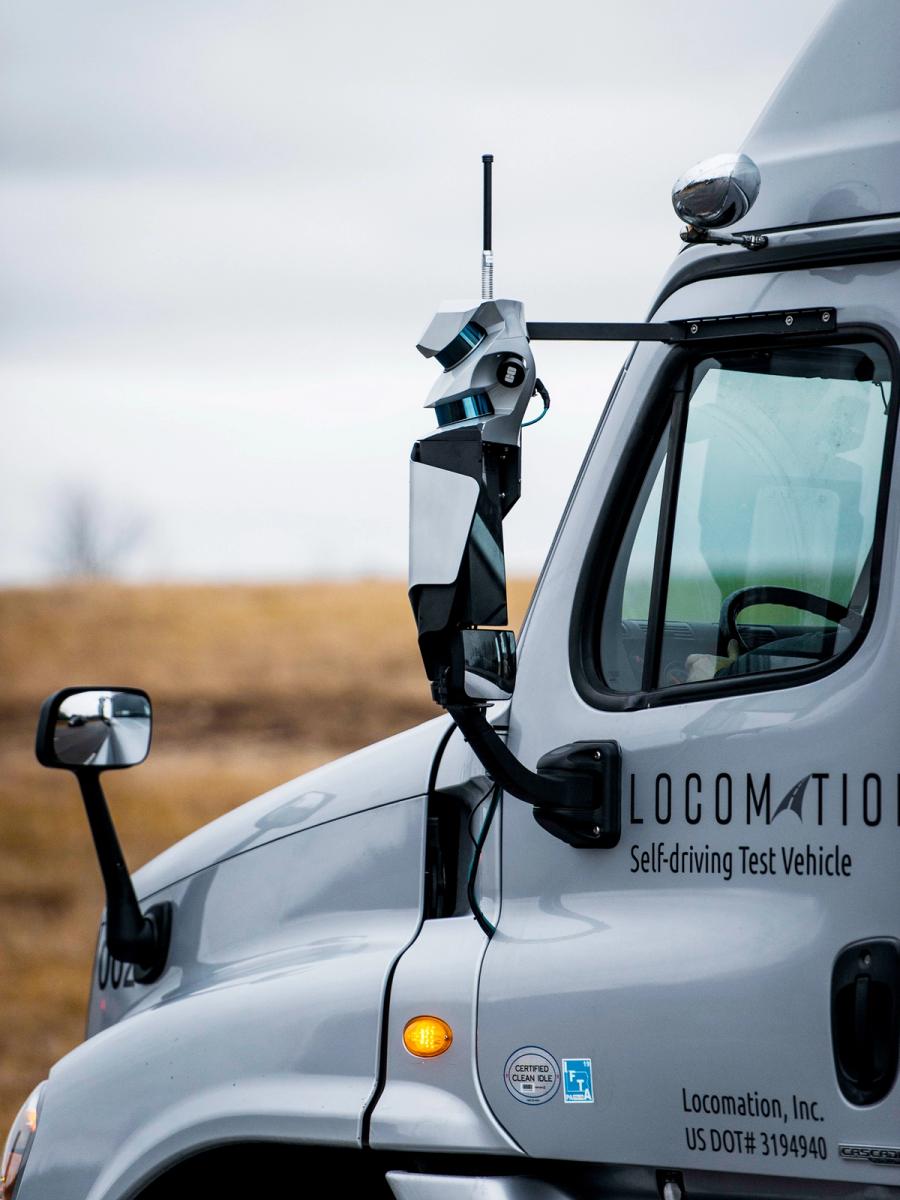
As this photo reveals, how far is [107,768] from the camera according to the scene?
3.50 meters

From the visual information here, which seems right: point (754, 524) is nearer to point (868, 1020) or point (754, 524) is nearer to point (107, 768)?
point (868, 1020)

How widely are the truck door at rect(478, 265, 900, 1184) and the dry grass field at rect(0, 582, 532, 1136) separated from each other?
12779mm

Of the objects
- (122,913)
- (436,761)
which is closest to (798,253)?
(436,761)

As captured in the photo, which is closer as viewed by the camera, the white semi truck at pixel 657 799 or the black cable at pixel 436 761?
the white semi truck at pixel 657 799

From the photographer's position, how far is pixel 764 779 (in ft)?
8.22

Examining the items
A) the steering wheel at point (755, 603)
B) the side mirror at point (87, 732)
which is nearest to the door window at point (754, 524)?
the steering wheel at point (755, 603)

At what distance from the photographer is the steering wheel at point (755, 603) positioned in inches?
102

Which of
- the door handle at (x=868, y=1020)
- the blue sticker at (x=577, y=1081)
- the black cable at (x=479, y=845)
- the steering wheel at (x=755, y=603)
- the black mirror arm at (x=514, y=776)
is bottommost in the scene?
the blue sticker at (x=577, y=1081)

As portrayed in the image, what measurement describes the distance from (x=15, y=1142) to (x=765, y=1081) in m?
1.70

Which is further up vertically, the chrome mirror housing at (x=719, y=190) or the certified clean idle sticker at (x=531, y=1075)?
the chrome mirror housing at (x=719, y=190)

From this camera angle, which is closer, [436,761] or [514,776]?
[514,776]

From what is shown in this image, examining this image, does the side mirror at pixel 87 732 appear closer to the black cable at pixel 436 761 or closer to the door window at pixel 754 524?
the black cable at pixel 436 761

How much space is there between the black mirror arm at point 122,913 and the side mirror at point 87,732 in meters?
0.04

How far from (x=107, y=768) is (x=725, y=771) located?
1.50m
